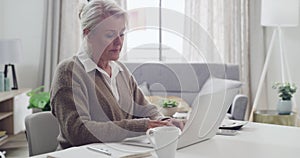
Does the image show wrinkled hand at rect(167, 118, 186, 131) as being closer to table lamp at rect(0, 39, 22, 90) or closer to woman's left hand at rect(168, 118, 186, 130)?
woman's left hand at rect(168, 118, 186, 130)

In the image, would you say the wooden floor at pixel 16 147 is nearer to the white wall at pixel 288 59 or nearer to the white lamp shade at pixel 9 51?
the white lamp shade at pixel 9 51

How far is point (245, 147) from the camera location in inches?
59.7

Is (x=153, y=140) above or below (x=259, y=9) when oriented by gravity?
below

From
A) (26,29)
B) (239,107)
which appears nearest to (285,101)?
(239,107)

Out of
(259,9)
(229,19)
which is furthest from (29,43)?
(259,9)

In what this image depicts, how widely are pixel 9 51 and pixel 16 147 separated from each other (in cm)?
91

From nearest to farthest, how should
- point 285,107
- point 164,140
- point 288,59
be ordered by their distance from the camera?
1. point 164,140
2. point 285,107
3. point 288,59

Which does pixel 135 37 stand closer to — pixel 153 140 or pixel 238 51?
pixel 153 140

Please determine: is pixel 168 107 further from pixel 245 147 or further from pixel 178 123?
pixel 245 147

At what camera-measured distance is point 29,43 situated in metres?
5.30

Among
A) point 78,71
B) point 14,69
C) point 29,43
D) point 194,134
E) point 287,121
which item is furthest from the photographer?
point 29,43

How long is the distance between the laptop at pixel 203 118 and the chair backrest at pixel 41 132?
41 centimetres

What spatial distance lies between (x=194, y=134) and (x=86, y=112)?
0.38 m

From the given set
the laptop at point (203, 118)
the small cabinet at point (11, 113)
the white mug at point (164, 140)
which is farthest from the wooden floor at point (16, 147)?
the white mug at point (164, 140)
